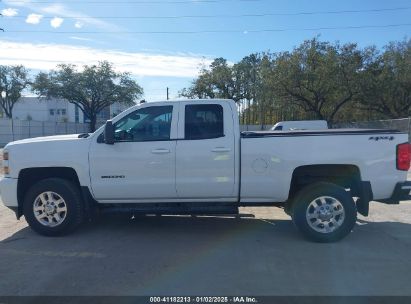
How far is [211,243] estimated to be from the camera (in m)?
6.68

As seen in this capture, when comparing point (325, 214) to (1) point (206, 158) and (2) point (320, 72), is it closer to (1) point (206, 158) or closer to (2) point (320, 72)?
(1) point (206, 158)

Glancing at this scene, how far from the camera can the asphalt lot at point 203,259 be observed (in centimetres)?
494

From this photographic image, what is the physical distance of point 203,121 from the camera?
6871 mm

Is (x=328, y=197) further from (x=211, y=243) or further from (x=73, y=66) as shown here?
(x=73, y=66)

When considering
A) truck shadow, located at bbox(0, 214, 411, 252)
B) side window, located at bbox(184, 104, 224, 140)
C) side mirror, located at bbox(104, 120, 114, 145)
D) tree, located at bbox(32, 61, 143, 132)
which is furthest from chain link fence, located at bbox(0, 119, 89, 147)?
side window, located at bbox(184, 104, 224, 140)

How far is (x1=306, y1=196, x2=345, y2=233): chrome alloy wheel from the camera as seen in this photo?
6.67 meters

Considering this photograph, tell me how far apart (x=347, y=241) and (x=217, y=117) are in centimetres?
263

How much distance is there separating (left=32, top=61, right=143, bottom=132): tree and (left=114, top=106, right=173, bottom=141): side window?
49887 millimetres

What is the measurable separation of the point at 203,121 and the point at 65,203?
2.40m

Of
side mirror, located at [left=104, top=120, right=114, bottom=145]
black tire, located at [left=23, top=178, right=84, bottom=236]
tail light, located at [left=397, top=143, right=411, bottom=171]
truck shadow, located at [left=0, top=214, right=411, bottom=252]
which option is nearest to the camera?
tail light, located at [left=397, top=143, right=411, bottom=171]

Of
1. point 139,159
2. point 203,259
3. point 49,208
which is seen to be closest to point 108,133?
point 139,159

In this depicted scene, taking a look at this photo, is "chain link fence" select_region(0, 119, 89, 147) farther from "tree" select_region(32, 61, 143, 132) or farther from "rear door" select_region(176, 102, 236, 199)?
"rear door" select_region(176, 102, 236, 199)

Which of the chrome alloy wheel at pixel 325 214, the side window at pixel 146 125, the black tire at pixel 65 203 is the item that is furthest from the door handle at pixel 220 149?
the black tire at pixel 65 203

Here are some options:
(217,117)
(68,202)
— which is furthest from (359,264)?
(68,202)
